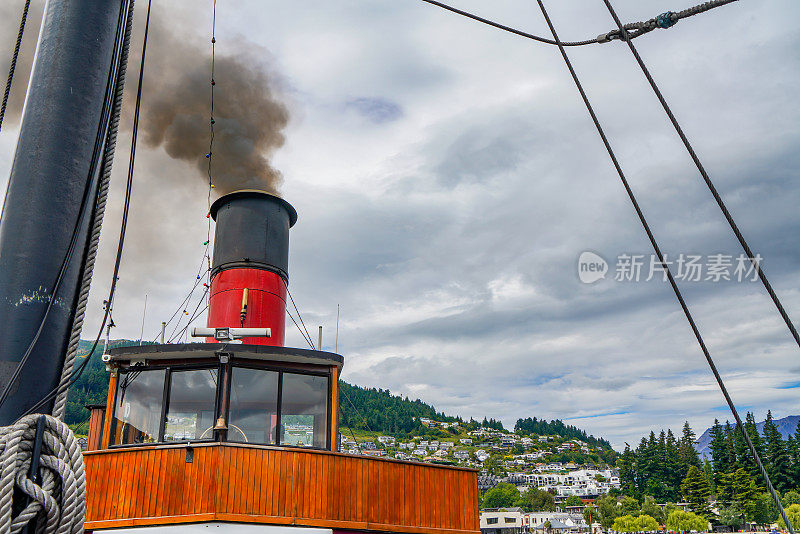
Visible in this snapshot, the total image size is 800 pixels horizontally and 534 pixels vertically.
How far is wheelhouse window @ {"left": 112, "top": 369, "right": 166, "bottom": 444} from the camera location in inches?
392

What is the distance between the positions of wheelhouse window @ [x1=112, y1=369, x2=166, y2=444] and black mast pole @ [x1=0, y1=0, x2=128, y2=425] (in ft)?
26.1

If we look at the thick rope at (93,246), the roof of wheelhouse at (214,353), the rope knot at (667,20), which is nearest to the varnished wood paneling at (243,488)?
the roof of wheelhouse at (214,353)

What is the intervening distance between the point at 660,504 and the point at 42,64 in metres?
139

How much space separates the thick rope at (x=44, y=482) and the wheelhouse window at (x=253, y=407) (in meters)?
7.99

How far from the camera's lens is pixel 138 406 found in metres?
10.1

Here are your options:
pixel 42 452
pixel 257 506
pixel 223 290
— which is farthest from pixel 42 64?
pixel 223 290

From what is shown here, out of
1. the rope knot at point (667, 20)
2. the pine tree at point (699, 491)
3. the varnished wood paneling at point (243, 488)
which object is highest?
the rope knot at point (667, 20)

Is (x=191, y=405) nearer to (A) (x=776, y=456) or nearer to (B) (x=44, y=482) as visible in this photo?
(B) (x=44, y=482)

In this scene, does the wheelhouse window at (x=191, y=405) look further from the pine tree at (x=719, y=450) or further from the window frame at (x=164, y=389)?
the pine tree at (x=719, y=450)

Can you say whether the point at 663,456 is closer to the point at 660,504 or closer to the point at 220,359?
the point at 660,504

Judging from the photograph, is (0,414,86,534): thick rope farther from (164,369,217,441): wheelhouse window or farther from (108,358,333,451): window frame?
(164,369,217,441): wheelhouse window

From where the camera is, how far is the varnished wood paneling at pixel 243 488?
846cm

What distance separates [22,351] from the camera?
8.47 ft

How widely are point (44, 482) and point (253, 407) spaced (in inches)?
321
